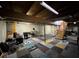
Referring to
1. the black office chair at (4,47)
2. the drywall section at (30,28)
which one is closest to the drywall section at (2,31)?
the black office chair at (4,47)

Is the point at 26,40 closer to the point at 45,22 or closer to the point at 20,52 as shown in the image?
the point at 20,52

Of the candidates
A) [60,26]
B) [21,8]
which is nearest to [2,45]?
[21,8]

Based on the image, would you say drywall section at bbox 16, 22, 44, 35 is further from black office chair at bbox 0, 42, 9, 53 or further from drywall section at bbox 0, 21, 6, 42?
black office chair at bbox 0, 42, 9, 53

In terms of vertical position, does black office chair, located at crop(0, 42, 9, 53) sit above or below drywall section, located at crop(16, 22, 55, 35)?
below

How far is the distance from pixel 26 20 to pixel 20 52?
49.4 inches

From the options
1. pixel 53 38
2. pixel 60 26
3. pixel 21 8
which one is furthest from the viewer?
pixel 60 26

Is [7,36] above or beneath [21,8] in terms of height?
beneath

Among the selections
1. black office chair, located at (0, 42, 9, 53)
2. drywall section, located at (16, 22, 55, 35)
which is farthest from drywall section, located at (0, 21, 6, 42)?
drywall section, located at (16, 22, 55, 35)

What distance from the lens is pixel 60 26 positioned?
202 inches

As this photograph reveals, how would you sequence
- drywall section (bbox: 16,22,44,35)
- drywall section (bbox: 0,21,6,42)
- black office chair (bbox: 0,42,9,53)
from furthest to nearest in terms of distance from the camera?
drywall section (bbox: 16,22,44,35) < black office chair (bbox: 0,42,9,53) < drywall section (bbox: 0,21,6,42)

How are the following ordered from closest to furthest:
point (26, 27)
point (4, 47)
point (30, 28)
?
1. point (4, 47)
2. point (26, 27)
3. point (30, 28)

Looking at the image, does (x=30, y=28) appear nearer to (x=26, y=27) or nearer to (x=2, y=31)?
(x=26, y=27)

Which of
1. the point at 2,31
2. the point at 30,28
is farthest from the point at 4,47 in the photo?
the point at 30,28

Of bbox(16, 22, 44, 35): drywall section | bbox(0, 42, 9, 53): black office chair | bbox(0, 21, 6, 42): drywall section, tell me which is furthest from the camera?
bbox(16, 22, 44, 35): drywall section
